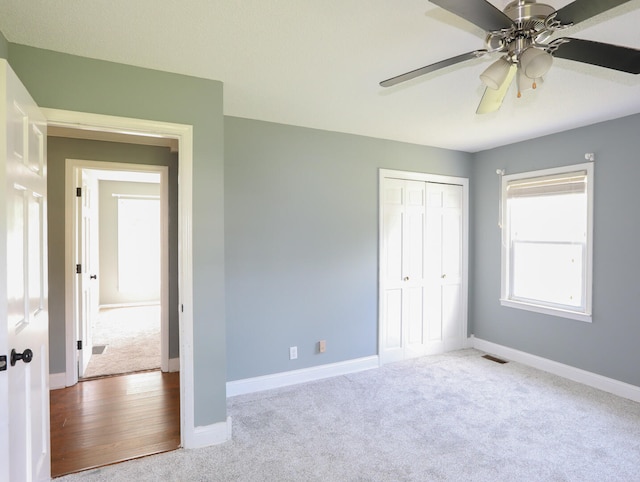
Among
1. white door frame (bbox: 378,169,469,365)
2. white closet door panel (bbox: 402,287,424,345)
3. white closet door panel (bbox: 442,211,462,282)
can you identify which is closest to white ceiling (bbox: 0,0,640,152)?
white door frame (bbox: 378,169,469,365)

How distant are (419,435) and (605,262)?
7.87 ft

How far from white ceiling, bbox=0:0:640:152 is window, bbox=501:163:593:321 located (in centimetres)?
73

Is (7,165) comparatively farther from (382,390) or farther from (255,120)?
(382,390)

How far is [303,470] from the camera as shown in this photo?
222 cm

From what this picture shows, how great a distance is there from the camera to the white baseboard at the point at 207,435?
2.44 m

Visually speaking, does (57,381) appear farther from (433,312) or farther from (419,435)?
(433,312)

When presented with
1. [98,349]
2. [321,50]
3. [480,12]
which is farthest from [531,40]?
[98,349]

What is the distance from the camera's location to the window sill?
351 centimetres

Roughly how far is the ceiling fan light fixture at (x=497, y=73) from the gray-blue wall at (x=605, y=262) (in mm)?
2551

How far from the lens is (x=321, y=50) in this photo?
2.07 m

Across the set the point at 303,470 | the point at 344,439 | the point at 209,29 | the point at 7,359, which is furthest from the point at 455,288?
the point at 7,359

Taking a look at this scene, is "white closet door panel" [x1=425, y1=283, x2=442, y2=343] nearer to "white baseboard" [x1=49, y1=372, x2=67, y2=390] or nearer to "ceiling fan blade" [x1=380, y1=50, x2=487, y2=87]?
"ceiling fan blade" [x1=380, y1=50, x2=487, y2=87]

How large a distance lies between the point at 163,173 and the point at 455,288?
12.1 ft

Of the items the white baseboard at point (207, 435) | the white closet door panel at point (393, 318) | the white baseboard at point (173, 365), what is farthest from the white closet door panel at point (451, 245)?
the white baseboard at point (173, 365)
